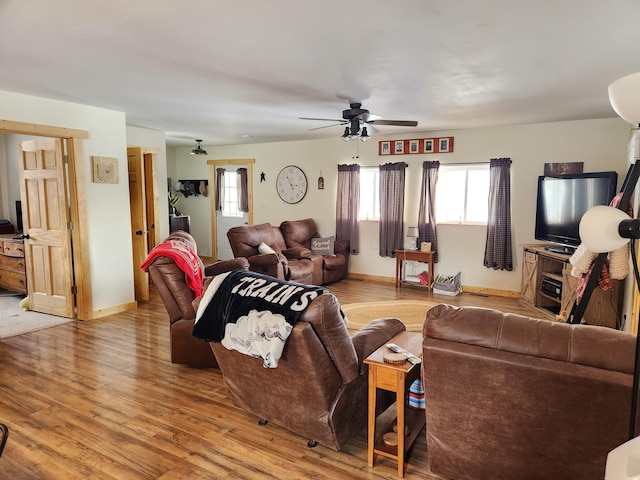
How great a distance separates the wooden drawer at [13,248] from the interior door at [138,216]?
1.49m

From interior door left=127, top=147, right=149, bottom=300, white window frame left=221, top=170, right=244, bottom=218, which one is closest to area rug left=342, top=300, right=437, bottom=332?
interior door left=127, top=147, right=149, bottom=300

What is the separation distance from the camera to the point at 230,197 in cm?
888

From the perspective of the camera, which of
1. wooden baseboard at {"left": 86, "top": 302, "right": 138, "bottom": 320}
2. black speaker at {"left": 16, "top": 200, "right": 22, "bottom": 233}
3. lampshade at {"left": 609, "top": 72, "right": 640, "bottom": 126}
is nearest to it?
lampshade at {"left": 609, "top": 72, "right": 640, "bottom": 126}

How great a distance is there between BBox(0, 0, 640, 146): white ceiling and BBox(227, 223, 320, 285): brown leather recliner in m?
2.00

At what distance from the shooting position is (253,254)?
6207 millimetres

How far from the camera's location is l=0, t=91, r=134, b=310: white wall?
180 inches

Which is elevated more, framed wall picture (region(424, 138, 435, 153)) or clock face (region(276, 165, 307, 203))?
framed wall picture (region(424, 138, 435, 153))

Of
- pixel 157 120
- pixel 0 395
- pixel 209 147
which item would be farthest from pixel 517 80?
pixel 209 147

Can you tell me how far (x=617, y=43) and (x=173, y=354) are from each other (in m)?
3.97

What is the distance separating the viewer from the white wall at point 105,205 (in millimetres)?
4584

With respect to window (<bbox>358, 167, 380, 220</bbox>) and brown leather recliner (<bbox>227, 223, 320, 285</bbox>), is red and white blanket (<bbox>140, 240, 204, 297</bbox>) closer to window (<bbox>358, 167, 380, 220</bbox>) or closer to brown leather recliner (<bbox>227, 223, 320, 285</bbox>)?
brown leather recliner (<bbox>227, 223, 320, 285</bbox>)

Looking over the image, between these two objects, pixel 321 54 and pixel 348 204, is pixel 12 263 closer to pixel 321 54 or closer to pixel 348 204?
pixel 348 204

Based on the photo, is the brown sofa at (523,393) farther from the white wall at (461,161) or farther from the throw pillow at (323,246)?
the throw pillow at (323,246)

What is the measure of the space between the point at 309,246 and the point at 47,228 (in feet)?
13.0
